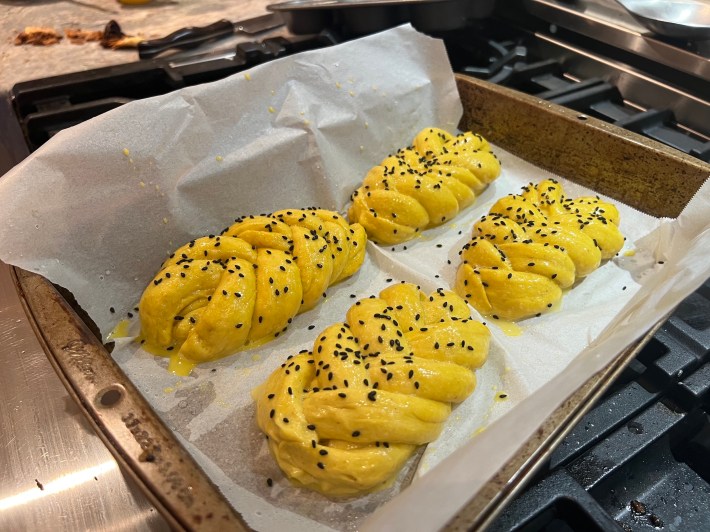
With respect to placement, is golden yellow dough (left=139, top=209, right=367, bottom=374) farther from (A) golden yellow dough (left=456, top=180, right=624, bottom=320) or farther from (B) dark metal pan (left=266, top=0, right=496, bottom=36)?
(B) dark metal pan (left=266, top=0, right=496, bottom=36)

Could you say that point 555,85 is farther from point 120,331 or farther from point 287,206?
point 120,331

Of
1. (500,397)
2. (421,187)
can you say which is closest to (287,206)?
(421,187)

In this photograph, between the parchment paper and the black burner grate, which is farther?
the black burner grate

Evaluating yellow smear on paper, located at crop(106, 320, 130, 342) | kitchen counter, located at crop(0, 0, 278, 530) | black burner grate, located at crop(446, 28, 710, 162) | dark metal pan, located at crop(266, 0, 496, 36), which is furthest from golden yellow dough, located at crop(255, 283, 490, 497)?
dark metal pan, located at crop(266, 0, 496, 36)

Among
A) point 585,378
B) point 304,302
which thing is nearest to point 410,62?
point 304,302

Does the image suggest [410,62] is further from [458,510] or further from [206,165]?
[458,510]

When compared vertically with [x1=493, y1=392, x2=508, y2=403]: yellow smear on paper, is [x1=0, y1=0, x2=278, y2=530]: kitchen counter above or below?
below
